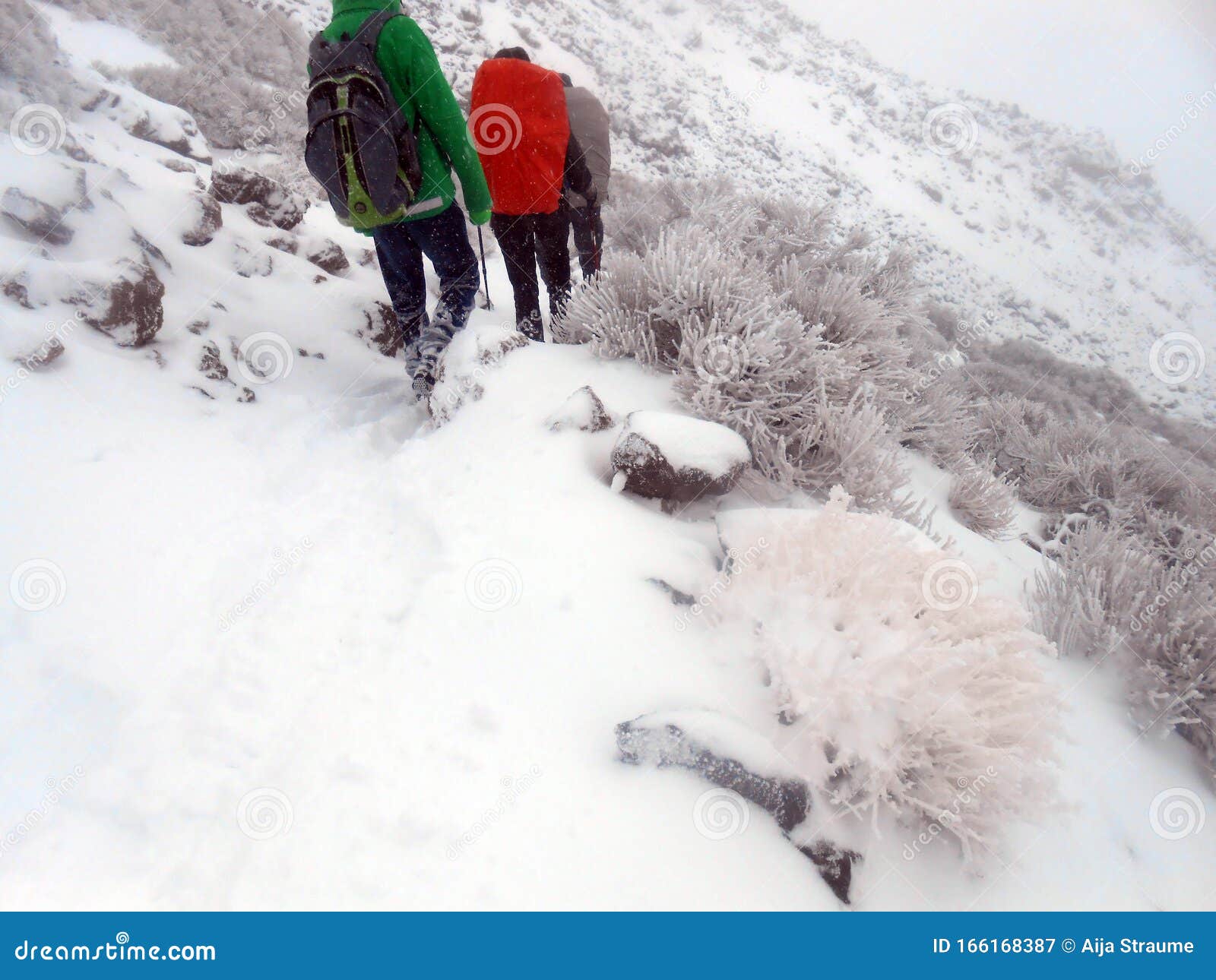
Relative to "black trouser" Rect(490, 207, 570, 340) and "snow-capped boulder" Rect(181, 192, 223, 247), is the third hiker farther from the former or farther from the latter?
"snow-capped boulder" Rect(181, 192, 223, 247)

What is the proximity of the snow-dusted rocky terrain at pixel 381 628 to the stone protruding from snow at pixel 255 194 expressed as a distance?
0.22 meters

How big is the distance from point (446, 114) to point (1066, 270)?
2165 centimetres

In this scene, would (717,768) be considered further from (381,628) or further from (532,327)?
(532,327)

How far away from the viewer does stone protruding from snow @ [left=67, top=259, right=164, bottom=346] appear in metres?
2.72

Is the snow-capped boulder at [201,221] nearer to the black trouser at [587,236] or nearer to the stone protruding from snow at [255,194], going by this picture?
the stone protruding from snow at [255,194]

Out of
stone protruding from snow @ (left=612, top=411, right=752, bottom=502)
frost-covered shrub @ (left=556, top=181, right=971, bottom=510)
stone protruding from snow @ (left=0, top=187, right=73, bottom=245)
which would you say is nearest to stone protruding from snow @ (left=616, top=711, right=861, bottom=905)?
stone protruding from snow @ (left=612, top=411, right=752, bottom=502)

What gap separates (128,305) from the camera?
9.27 feet

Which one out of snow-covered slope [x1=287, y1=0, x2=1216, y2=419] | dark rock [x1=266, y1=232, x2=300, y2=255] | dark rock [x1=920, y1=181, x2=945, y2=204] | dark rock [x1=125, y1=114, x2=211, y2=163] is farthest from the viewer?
dark rock [x1=920, y1=181, x2=945, y2=204]

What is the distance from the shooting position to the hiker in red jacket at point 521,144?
10.2 feet

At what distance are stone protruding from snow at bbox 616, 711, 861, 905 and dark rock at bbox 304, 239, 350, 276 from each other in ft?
13.8

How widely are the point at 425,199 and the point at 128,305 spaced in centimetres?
156

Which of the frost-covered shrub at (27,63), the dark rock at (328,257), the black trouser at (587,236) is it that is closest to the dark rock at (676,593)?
the black trouser at (587,236)

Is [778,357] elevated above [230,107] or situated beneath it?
elevated above

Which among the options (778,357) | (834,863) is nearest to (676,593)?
(834,863)
